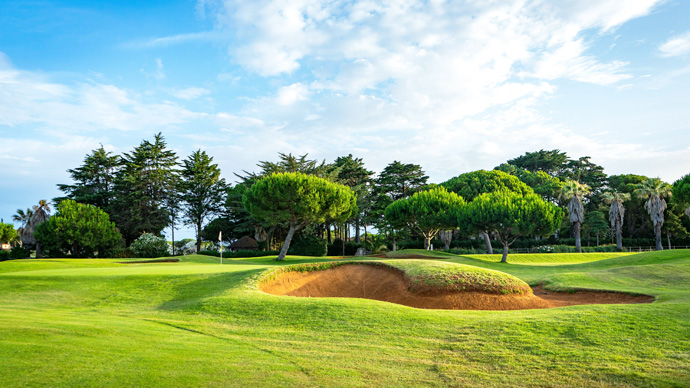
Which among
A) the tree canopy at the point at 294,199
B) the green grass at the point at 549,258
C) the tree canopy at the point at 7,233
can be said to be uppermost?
the tree canopy at the point at 294,199

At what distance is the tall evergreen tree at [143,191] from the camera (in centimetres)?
6059

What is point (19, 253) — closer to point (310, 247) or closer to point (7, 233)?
point (310, 247)

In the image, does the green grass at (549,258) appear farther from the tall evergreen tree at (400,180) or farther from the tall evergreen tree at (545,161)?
the tall evergreen tree at (545,161)

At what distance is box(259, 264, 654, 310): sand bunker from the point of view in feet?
50.8

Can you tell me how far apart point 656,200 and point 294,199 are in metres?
48.6

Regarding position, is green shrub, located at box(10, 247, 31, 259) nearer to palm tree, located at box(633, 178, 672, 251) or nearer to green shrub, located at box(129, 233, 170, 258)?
green shrub, located at box(129, 233, 170, 258)

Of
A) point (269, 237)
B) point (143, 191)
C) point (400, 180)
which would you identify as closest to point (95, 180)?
point (143, 191)

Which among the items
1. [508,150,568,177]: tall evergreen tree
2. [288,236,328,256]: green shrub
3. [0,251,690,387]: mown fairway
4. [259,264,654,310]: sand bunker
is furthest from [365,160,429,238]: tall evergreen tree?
[0,251,690,387]: mown fairway

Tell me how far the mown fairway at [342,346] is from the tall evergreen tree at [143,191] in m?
51.5

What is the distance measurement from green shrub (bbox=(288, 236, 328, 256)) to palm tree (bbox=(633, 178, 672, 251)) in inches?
1728

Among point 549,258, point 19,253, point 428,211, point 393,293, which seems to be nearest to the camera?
point 393,293

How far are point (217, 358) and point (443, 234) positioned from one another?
162 feet

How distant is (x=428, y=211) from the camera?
43.0 meters

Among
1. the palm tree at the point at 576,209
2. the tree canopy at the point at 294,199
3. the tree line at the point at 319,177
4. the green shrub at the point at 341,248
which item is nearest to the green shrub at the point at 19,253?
the tree line at the point at 319,177
